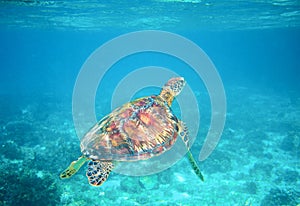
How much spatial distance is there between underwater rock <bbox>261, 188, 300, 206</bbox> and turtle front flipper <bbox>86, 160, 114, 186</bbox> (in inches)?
267

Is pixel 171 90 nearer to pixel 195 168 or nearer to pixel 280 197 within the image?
pixel 195 168

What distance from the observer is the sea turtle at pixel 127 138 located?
15.5ft

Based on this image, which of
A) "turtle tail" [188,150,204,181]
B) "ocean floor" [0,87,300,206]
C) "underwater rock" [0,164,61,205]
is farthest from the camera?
"ocean floor" [0,87,300,206]

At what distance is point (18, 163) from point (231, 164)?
10638mm

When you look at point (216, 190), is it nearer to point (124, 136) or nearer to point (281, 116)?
point (124, 136)

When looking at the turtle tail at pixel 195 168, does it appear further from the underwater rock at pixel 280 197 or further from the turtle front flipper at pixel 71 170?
the underwater rock at pixel 280 197

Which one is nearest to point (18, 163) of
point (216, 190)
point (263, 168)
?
point (216, 190)

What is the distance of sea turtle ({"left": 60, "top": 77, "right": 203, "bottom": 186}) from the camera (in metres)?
4.72

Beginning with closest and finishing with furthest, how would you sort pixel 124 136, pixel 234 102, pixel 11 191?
pixel 124 136 < pixel 11 191 < pixel 234 102

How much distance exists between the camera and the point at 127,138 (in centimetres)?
492

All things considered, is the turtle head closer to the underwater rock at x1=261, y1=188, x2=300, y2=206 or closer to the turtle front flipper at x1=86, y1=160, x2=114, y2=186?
the turtle front flipper at x1=86, y1=160, x2=114, y2=186

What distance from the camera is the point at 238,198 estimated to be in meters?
8.70

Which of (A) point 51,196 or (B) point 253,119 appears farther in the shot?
(B) point 253,119

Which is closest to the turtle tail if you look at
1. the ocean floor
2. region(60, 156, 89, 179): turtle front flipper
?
region(60, 156, 89, 179): turtle front flipper
